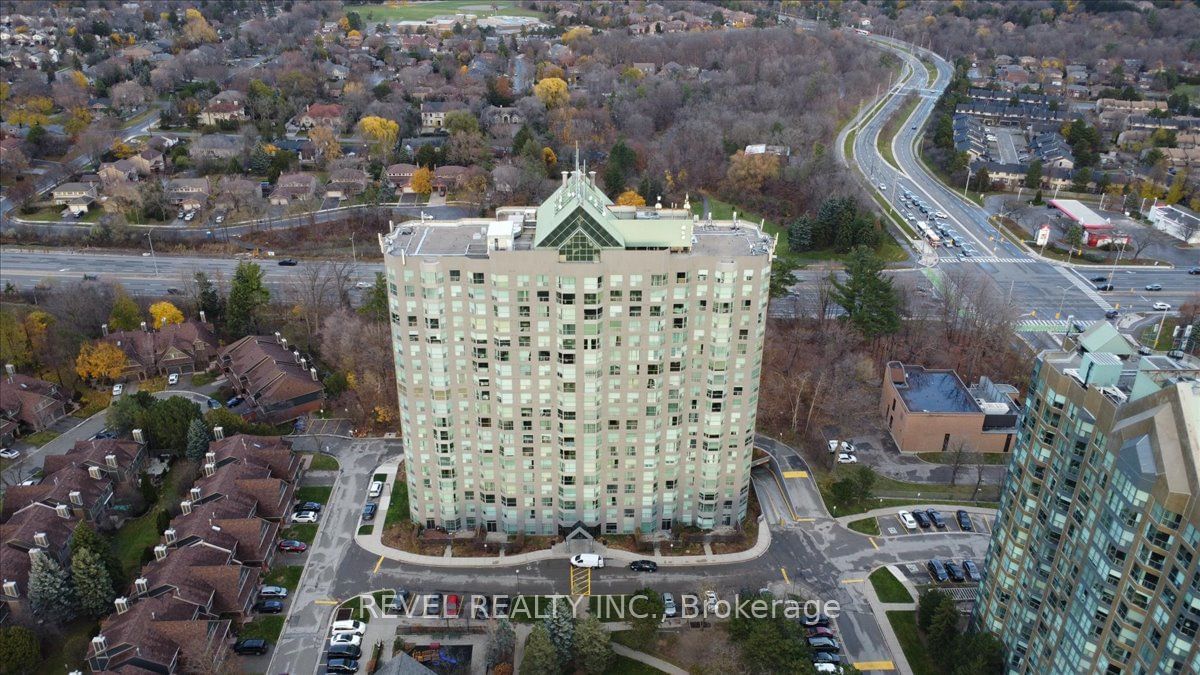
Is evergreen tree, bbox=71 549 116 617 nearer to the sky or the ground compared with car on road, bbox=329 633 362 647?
nearer to the sky

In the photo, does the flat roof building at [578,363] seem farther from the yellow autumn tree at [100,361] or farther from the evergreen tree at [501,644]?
the yellow autumn tree at [100,361]

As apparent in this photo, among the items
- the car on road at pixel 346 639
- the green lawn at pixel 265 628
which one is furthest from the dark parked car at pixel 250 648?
the car on road at pixel 346 639

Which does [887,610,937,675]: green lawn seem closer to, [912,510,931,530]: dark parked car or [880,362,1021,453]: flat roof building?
[912,510,931,530]: dark parked car

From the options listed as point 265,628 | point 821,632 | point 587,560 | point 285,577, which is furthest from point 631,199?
point 265,628

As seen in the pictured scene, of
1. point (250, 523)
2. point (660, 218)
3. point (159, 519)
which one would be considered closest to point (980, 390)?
point (660, 218)

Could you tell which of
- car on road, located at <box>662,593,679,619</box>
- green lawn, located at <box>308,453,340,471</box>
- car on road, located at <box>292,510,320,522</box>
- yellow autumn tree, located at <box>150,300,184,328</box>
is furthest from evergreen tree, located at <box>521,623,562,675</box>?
yellow autumn tree, located at <box>150,300,184,328</box>

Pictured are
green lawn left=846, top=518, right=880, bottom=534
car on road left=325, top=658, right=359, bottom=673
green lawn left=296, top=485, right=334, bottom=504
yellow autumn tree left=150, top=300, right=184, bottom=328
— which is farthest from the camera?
yellow autumn tree left=150, top=300, right=184, bottom=328

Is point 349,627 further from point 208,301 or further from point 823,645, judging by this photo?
point 208,301
